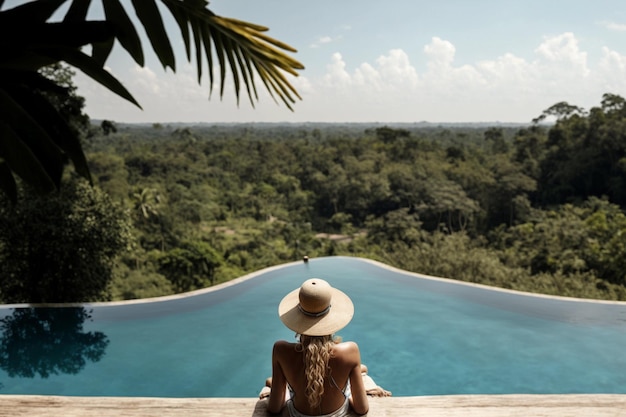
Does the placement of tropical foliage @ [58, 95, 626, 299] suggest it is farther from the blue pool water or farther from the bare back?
the bare back

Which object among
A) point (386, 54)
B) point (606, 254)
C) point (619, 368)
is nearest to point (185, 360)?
point (619, 368)

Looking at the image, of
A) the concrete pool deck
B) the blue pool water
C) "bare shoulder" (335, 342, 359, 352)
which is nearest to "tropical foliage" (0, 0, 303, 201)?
"bare shoulder" (335, 342, 359, 352)

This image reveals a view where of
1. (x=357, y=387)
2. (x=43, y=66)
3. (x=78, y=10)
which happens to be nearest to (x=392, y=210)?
(x=357, y=387)

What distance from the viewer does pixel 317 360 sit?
5.55 ft

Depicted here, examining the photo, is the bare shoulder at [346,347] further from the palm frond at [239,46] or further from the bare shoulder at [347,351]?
the palm frond at [239,46]

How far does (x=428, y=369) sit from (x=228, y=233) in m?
17.2

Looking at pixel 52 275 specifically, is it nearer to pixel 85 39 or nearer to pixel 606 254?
pixel 85 39

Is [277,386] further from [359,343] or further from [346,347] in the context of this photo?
[359,343]

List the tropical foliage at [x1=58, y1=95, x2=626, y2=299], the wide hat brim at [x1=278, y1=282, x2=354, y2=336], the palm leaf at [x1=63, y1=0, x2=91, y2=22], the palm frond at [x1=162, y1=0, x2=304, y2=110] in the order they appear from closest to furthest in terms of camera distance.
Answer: the palm leaf at [x1=63, y1=0, x2=91, y2=22]
the palm frond at [x1=162, y1=0, x2=304, y2=110]
the wide hat brim at [x1=278, y1=282, x2=354, y2=336]
the tropical foliage at [x1=58, y1=95, x2=626, y2=299]

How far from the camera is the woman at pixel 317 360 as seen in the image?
5.58 ft

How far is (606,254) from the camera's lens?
10.2m

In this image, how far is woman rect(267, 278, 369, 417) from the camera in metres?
1.70

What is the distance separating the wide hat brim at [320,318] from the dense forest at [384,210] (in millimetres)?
6281

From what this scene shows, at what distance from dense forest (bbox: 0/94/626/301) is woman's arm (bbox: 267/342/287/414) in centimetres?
624
